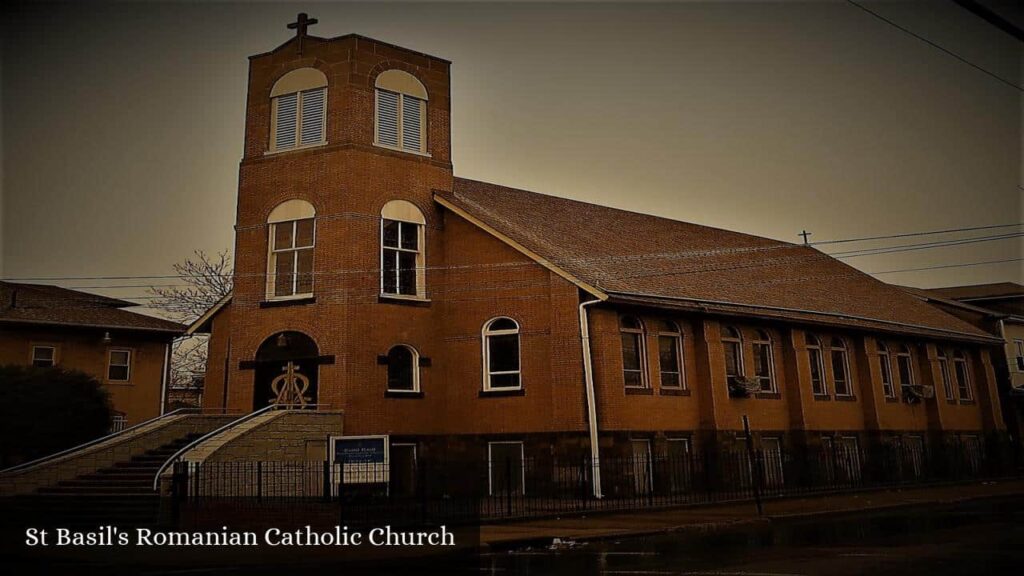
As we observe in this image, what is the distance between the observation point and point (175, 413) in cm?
2719

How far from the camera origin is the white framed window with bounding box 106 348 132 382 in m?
39.3

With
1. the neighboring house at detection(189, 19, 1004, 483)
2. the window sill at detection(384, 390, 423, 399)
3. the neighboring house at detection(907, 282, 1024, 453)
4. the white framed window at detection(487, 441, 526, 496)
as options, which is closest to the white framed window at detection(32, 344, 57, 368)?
the neighboring house at detection(189, 19, 1004, 483)

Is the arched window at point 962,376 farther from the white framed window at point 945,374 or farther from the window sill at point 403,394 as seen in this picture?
the window sill at point 403,394

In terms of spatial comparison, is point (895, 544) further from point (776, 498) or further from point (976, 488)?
point (976, 488)

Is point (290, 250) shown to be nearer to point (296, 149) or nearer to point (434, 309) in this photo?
point (296, 149)

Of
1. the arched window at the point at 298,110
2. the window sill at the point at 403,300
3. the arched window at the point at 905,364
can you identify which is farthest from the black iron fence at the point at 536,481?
the arched window at the point at 298,110

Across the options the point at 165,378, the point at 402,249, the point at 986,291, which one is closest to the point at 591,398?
the point at 402,249

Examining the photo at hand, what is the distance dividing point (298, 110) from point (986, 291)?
4201 cm

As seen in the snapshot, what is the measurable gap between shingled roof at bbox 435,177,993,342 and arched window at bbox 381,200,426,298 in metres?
1.24

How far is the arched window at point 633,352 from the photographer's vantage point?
27328 mm

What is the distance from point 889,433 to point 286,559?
90.5ft

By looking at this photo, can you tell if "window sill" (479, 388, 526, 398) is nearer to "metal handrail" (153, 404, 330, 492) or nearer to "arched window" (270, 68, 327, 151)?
"metal handrail" (153, 404, 330, 492)

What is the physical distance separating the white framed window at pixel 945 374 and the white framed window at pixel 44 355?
36718 mm

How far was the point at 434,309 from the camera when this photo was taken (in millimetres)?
28391
